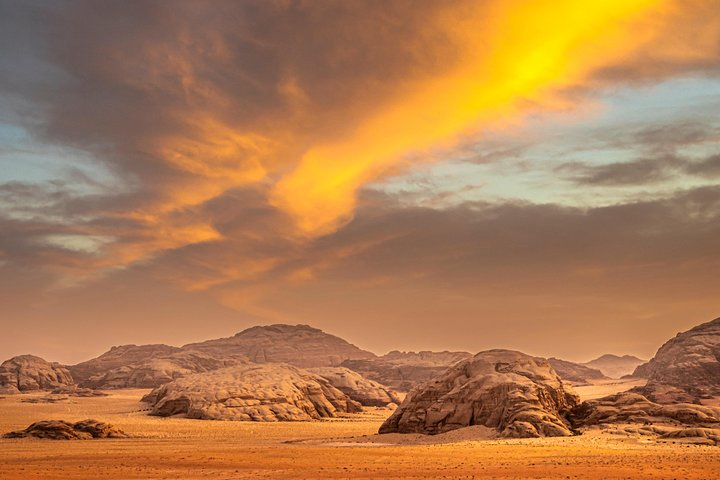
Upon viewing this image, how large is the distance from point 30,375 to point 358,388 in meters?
92.7

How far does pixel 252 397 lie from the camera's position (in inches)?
3007

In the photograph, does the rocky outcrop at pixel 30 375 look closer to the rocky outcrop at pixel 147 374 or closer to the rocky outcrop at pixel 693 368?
the rocky outcrop at pixel 147 374

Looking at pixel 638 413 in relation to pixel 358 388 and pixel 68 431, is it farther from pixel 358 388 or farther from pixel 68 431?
pixel 358 388

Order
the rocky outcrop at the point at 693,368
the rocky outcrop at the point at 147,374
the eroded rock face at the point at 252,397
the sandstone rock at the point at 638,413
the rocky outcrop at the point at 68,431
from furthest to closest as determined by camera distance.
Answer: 1. the rocky outcrop at the point at 147,374
2. the rocky outcrop at the point at 693,368
3. the eroded rock face at the point at 252,397
4. the rocky outcrop at the point at 68,431
5. the sandstone rock at the point at 638,413

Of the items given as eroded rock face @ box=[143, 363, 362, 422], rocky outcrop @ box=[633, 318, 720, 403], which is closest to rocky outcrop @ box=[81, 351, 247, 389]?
eroded rock face @ box=[143, 363, 362, 422]

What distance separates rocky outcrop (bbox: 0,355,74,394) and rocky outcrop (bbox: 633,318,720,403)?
125 metres

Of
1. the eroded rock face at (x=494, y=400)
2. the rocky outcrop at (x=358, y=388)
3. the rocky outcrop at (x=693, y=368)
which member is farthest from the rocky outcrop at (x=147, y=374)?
the eroded rock face at (x=494, y=400)

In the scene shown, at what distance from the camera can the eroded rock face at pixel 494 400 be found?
46531 millimetres

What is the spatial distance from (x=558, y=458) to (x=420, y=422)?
17892 mm

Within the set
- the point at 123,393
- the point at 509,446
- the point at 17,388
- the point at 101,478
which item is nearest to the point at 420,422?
the point at 509,446

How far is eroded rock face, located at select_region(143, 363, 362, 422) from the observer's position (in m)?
72.4

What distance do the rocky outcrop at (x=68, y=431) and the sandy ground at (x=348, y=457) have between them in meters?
1.91

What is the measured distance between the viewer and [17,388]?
5733 inches

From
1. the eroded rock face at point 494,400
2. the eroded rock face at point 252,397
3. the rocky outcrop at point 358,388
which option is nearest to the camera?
the eroded rock face at point 494,400
